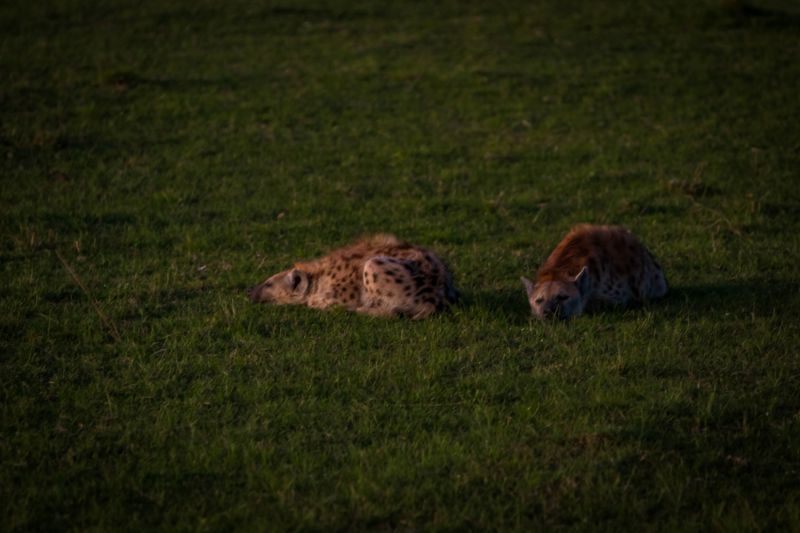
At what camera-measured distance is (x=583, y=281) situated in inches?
274

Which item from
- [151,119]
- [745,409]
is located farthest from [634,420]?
[151,119]

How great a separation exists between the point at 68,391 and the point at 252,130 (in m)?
8.36

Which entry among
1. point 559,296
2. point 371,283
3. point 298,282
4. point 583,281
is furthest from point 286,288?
point 583,281

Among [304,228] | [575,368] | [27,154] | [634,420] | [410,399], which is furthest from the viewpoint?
[27,154]

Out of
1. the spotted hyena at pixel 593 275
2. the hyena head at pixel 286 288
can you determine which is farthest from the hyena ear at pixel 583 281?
the hyena head at pixel 286 288

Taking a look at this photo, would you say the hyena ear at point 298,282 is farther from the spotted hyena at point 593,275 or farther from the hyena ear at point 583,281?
the hyena ear at point 583,281

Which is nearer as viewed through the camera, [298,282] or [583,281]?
[583,281]

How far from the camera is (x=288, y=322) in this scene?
6.85m

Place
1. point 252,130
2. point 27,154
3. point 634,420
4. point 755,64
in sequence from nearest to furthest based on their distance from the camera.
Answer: point 634,420, point 27,154, point 252,130, point 755,64

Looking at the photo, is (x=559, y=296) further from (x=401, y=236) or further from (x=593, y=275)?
(x=401, y=236)

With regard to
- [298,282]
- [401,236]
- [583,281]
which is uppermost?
[583,281]

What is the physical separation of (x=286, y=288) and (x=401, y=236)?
2378 millimetres

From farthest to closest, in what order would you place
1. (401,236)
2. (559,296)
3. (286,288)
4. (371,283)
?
(401,236), (286,288), (371,283), (559,296)

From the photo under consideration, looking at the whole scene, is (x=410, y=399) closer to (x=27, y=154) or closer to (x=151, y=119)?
(x=27, y=154)
